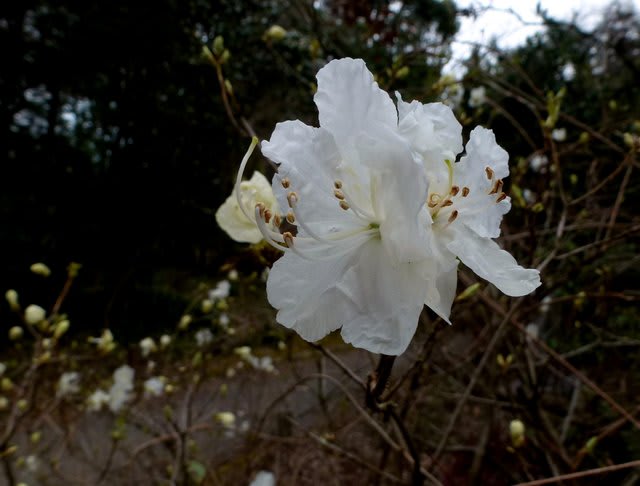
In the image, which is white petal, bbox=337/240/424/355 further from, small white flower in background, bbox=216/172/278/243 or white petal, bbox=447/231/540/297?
small white flower in background, bbox=216/172/278/243

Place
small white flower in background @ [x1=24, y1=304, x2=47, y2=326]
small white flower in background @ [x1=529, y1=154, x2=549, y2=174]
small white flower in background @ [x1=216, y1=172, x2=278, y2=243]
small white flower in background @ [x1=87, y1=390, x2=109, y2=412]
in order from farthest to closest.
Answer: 1. small white flower in background @ [x1=87, y1=390, x2=109, y2=412]
2. small white flower in background @ [x1=24, y1=304, x2=47, y2=326]
3. small white flower in background @ [x1=529, y1=154, x2=549, y2=174]
4. small white flower in background @ [x1=216, y1=172, x2=278, y2=243]

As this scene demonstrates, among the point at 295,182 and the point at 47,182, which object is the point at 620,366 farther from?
the point at 47,182

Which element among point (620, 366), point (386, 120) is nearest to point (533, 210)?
point (386, 120)

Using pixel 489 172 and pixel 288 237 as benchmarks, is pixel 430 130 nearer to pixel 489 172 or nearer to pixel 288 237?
pixel 489 172

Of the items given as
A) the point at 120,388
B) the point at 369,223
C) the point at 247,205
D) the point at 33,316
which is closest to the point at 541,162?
the point at 247,205

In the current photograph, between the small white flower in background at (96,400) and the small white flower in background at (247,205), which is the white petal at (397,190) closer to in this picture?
the small white flower in background at (247,205)

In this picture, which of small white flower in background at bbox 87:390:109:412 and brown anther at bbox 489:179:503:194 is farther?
small white flower in background at bbox 87:390:109:412

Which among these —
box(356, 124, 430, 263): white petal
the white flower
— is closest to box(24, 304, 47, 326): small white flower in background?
the white flower

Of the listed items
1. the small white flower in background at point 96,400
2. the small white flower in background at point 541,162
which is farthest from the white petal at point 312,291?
the small white flower in background at point 96,400
